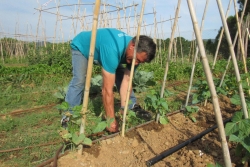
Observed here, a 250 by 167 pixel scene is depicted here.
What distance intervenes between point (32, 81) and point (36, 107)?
2113 mm

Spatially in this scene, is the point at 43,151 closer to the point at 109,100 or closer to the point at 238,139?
the point at 109,100

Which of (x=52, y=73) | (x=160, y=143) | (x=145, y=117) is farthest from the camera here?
(x=52, y=73)

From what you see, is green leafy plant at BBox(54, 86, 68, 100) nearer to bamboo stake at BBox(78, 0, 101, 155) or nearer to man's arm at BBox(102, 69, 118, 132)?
man's arm at BBox(102, 69, 118, 132)

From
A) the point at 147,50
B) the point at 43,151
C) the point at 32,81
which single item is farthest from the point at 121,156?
the point at 32,81

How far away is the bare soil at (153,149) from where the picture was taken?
7.29 feet

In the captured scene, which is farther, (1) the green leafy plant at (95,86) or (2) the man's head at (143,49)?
(1) the green leafy plant at (95,86)

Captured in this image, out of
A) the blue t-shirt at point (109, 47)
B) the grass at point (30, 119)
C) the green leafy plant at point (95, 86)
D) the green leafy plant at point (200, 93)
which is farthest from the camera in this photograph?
the green leafy plant at point (95, 86)

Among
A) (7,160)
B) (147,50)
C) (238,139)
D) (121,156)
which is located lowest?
(7,160)

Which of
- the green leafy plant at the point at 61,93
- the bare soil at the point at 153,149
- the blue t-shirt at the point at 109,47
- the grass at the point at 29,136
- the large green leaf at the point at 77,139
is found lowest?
the grass at the point at 29,136

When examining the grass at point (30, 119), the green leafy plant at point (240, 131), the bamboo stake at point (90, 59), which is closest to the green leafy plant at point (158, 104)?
the grass at point (30, 119)

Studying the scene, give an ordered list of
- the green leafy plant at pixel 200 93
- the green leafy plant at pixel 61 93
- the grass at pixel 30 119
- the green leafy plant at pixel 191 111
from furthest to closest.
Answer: the green leafy plant at pixel 61 93, the green leafy plant at pixel 200 93, the green leafy plant at pixel 191 111, the grass at pixel 30 119

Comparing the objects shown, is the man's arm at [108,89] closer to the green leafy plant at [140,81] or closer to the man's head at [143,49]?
the man's head at [143,49]

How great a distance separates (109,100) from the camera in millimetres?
2576

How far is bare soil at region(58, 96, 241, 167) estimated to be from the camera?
7.29ft
